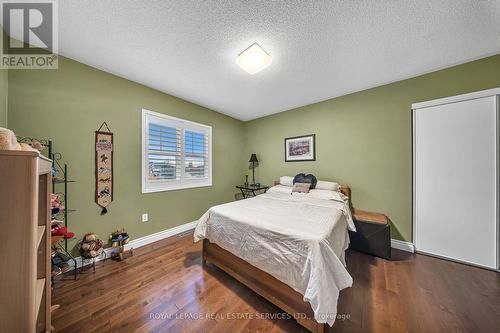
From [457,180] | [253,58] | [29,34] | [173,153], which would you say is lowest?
[457,180]

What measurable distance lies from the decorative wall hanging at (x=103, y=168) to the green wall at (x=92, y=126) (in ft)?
0.17

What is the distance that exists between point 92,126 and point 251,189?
2.80 metres

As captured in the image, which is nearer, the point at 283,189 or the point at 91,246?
the point at 91,246

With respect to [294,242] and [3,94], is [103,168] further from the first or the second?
[294,242]

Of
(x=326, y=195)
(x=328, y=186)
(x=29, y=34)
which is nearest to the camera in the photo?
(x=29, y=34)

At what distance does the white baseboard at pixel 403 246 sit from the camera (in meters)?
2.31

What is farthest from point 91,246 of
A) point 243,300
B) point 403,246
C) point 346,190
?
point 403,246

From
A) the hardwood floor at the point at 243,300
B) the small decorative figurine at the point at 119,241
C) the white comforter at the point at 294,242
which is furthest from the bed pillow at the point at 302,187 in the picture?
the small decorative figurine at the point at 119,241

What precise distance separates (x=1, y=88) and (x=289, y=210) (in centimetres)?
306

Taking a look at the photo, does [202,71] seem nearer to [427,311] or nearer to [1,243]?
[1,243]

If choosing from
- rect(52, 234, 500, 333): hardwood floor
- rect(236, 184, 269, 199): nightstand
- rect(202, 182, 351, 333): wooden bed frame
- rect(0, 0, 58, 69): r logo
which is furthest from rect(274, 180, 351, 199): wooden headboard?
rect(0, 0, 58, 69): r logo

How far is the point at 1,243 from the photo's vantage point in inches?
25.2

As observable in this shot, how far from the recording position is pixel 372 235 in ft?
7.23

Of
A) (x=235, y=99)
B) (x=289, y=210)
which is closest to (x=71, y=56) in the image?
(x=235, y=99)
